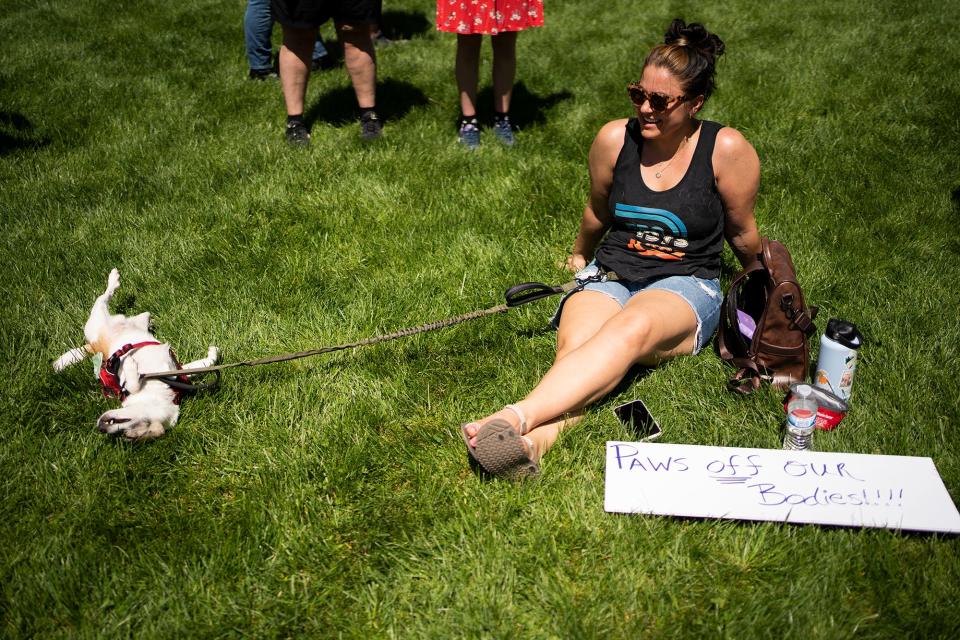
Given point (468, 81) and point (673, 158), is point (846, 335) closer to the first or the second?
point (673, 158)

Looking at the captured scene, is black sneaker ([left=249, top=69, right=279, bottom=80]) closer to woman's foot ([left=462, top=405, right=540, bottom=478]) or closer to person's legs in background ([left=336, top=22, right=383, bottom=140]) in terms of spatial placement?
person's legs in background ([left=336, top=22, right=383, bottom=140])

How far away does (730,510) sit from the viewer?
2.34 meters

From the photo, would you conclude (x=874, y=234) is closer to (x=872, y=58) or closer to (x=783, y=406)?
(x=783, y=406)

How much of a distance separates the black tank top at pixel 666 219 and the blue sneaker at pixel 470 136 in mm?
2047

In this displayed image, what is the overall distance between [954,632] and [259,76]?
6213mm

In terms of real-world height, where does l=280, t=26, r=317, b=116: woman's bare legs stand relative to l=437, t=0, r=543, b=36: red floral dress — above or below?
below

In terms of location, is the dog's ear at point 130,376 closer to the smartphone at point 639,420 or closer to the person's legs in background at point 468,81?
the smartphone at point 639,420

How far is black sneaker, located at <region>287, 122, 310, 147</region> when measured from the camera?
503 centimetres

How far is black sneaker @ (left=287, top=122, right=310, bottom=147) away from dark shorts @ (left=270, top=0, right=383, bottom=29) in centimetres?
69

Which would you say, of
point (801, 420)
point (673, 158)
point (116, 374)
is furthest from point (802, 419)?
point (116, 374)

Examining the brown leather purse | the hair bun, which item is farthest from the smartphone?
the hair bun

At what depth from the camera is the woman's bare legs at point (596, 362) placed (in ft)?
8.45

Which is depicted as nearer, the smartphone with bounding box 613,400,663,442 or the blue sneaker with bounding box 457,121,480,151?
the smartphone with bounding box 613,400,663,442

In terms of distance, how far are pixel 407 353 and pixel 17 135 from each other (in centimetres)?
412
